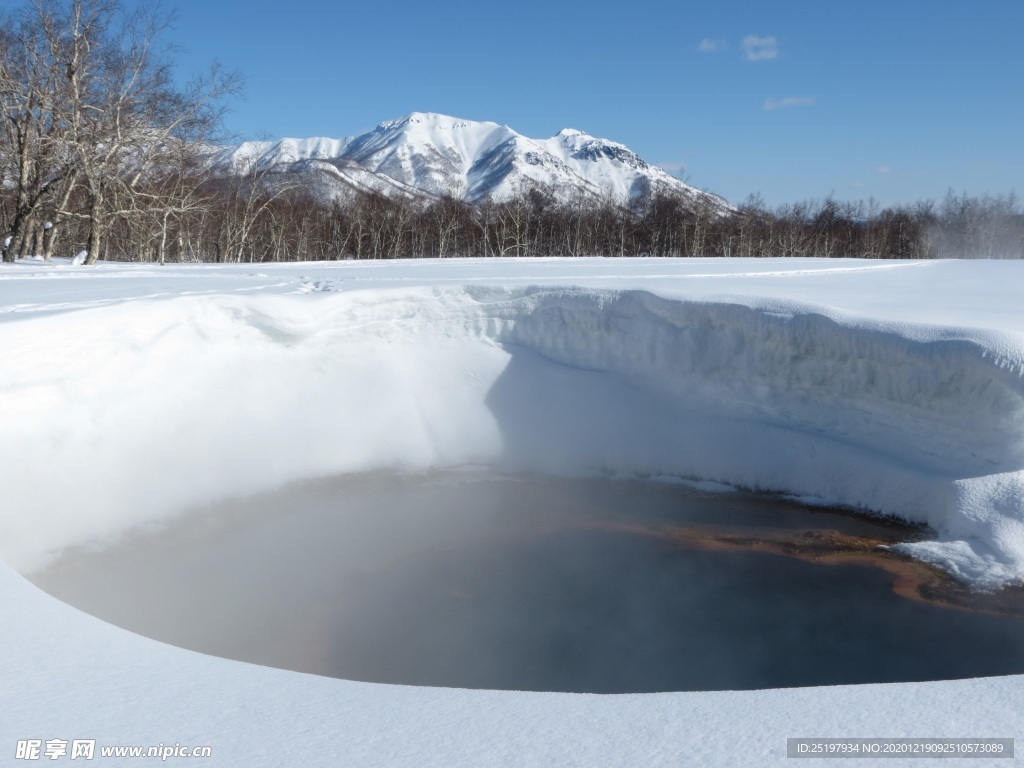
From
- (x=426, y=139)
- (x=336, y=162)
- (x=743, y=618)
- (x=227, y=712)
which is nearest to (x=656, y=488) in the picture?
(x=743, y=618)

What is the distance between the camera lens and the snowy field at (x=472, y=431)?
5.79ft

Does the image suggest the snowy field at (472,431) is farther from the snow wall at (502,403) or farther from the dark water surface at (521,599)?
the dark water surface at (521,599)

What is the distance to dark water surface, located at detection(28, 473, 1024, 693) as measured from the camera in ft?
11.9

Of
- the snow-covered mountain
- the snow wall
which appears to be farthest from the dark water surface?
the snow-covered mountain

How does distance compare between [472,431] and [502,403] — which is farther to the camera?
[502,403]

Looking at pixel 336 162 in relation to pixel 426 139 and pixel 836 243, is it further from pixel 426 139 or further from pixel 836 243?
pixel 836 243

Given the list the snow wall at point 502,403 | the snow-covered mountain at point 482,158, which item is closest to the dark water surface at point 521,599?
the snow wall at point 502,403

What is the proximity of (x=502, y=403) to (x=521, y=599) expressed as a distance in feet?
9.33

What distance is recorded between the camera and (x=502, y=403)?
6.97 metres

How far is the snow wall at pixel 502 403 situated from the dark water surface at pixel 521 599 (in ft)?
1.40

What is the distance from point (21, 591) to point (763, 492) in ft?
16.9

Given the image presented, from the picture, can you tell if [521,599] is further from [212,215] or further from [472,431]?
[212,215]

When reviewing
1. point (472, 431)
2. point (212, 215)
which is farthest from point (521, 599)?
point (212, 215)

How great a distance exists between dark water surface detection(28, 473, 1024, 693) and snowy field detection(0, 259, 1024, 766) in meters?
0.50
